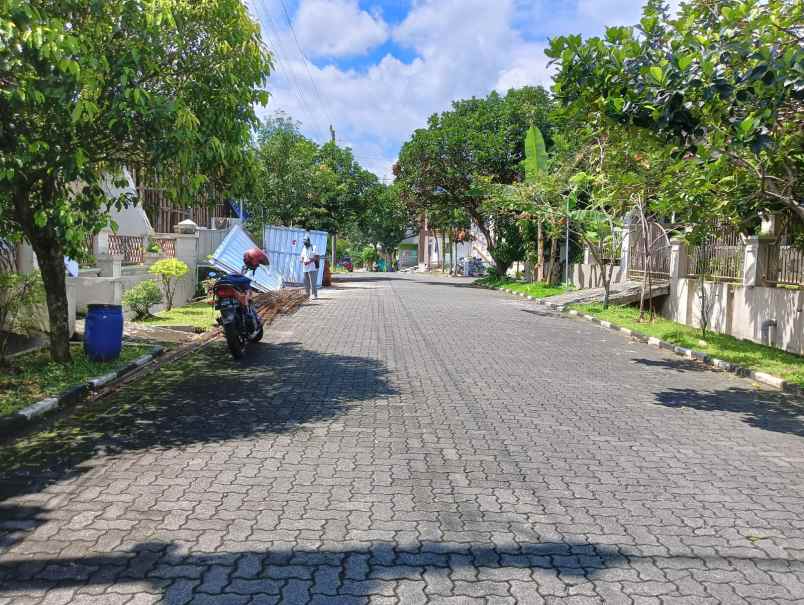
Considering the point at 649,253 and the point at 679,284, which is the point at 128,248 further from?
the point at 679,284

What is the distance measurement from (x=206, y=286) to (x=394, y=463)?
16.3m

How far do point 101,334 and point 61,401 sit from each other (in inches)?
91.3

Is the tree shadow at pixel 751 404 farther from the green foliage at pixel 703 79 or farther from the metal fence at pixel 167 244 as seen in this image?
the metal fence at pixel 167 244

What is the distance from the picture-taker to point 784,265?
1405 centimetres

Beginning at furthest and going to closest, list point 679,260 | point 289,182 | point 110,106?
1. point 289,182
2. point 679,260
3. point 110,106

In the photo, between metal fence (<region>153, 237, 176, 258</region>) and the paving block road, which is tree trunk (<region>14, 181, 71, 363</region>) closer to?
the paving block road

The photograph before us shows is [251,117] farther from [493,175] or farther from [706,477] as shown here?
[493,175]

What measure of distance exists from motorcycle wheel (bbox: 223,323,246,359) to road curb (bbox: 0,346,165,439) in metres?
1.27

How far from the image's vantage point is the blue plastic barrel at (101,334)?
9789mm

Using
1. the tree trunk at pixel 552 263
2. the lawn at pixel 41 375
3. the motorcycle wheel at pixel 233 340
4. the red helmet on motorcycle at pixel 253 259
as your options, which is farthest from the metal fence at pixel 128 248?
the tree trunk at pixel 552 263

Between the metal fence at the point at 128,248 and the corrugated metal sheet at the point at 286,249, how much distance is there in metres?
8.99

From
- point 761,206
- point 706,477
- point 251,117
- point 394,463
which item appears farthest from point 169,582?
point 761,206

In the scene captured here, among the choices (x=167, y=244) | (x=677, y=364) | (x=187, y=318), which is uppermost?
(x=167, y=244)

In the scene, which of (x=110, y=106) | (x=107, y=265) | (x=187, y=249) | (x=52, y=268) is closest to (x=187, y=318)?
(x=107, y=265)
